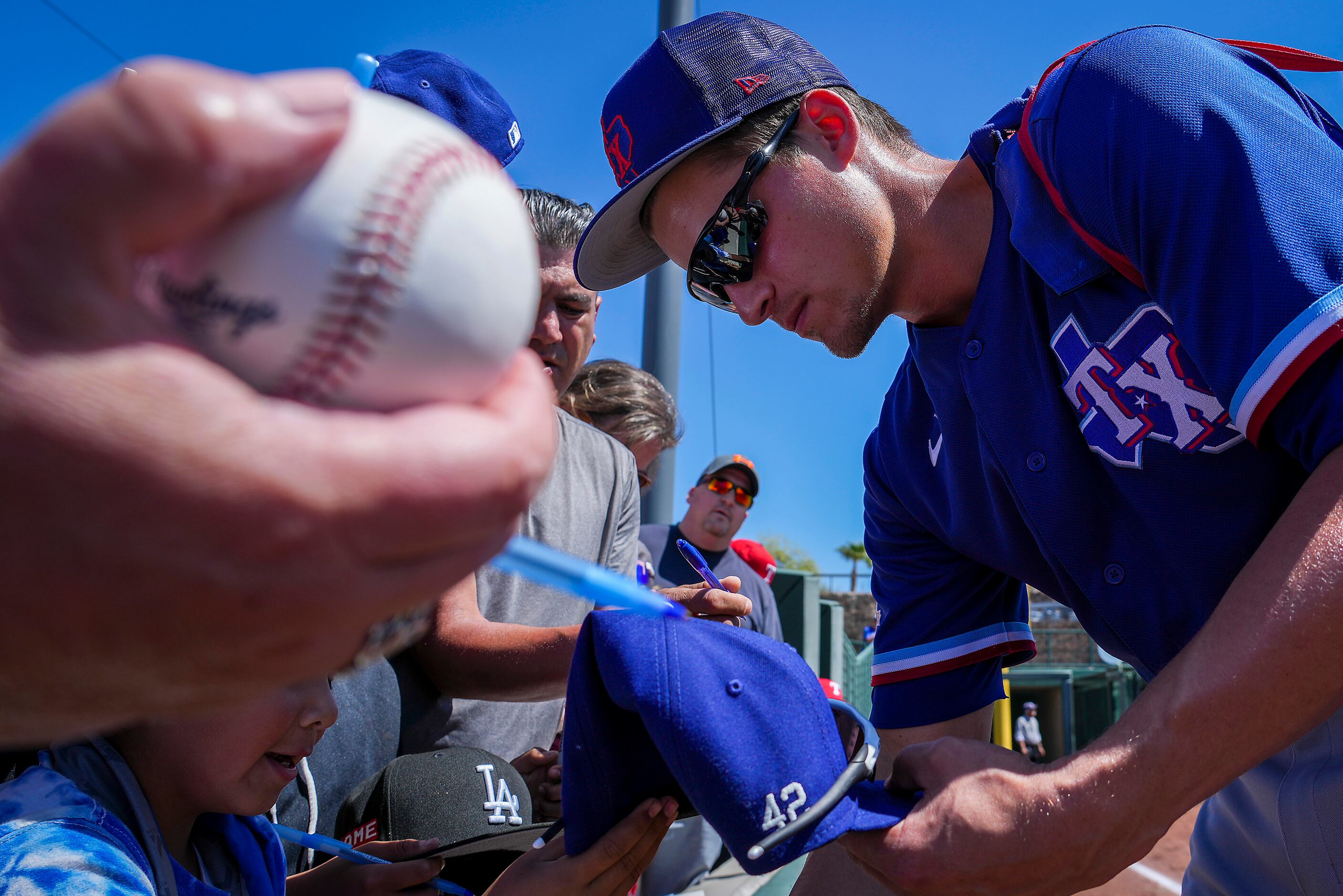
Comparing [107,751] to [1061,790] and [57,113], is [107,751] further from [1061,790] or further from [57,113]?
[1061,790]

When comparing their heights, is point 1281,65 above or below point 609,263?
above

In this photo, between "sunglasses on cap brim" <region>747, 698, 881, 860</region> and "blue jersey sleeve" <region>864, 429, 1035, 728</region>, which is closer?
"sunglasses on cap brim" <region>747, 698, 881, 860</region>

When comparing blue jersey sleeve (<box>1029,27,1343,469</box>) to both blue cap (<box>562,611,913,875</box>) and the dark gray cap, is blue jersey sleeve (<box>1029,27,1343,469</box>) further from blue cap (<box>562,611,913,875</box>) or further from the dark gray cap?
the dark gray cap

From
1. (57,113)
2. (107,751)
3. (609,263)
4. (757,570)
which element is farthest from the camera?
(757,570)

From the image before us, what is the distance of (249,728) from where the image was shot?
145 centimetres

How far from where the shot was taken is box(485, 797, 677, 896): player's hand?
4.64ft

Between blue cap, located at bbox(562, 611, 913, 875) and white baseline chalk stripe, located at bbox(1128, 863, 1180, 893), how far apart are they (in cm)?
701

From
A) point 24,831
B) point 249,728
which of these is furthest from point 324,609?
point 249,728

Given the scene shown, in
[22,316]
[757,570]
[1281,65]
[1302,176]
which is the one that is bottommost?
[757,570]

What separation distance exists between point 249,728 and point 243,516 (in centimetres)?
117

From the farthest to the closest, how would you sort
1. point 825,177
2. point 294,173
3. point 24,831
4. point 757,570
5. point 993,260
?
point 757,570 < point 825,177 < point 993,260 < point 24,831 < point 294,173
